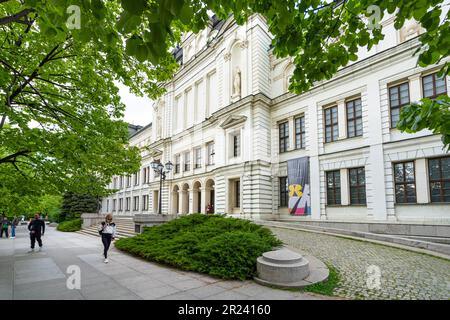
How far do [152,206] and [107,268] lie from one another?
31823 mm

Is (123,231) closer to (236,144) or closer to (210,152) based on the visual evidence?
(236,144)

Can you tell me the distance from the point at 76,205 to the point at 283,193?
32.1 metres

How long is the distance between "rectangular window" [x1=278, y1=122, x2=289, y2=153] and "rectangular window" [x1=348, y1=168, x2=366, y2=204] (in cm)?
658

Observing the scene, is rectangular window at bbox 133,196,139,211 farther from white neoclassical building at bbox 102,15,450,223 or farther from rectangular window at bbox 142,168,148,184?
white neoclassical building at bbox 102,15,450,223

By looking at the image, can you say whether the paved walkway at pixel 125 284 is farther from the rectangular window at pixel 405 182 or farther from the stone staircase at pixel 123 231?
the rectangular window at pixel 405 182

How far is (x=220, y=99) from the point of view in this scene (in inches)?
1190

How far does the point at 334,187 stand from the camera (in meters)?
20.7

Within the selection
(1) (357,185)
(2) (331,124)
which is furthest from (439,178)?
(2) (331,124)

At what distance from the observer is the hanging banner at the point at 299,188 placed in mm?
21750

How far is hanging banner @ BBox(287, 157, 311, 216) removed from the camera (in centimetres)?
2175

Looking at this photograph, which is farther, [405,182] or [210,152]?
[210,152]

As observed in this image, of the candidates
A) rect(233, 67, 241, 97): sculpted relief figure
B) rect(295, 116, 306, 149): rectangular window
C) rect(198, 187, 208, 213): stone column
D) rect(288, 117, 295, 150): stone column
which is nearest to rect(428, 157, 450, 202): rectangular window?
rect(295, 116, 306, 149): rectangular window
